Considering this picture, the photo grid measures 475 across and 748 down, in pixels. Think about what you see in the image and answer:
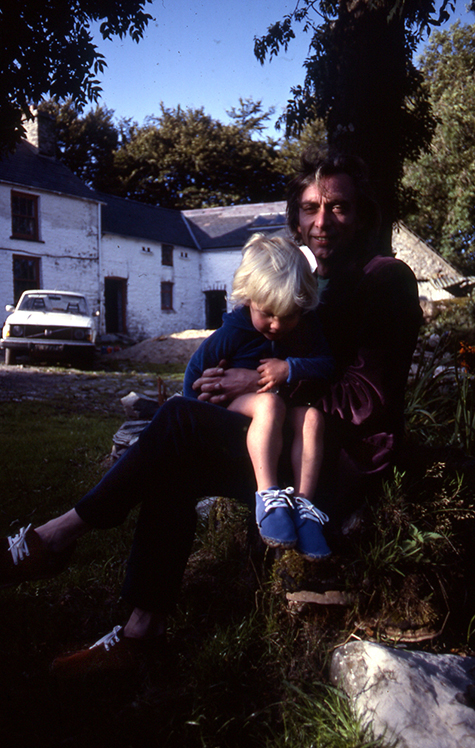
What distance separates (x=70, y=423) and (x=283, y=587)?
17.2 feet

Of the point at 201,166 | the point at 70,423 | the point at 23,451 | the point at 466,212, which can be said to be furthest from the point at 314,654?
the point at 201,166

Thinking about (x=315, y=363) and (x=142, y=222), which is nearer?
(x=315, y=363)

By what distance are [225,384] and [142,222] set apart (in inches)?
958

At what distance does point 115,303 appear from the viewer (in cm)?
2370

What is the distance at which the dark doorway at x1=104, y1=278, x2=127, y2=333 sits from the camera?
2338cm

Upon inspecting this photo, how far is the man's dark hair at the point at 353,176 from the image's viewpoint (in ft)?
8.47

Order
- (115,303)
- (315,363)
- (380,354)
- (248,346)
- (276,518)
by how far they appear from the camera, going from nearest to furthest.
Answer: (276,518) < (380,354) < (315,363) < (248,346) < (115,303)

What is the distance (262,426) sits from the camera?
2.03 metres

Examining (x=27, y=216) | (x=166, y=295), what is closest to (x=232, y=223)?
(x=166, y=295)

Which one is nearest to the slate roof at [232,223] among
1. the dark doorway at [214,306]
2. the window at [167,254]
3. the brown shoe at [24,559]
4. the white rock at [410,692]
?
the window at [167,254]

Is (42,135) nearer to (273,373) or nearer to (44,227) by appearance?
(44,227)

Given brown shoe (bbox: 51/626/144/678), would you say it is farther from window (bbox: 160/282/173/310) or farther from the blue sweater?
window (bbox: 160/282/173/310)

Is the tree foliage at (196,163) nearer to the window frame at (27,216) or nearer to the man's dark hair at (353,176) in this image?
the window frame at (27,216)

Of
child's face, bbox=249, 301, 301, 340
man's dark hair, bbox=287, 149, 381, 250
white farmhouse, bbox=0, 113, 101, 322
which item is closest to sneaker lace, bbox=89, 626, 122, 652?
child's face, bbox=249, 301, 301, 340
